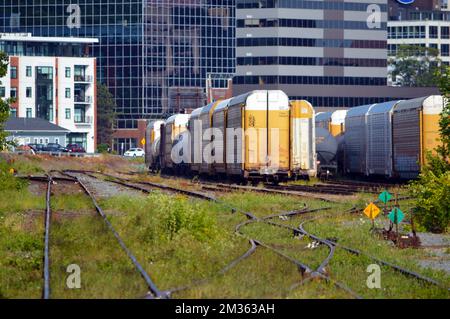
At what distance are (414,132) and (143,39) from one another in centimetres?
9741

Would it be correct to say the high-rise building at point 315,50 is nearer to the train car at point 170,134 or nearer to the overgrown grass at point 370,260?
the train car at point 170,134

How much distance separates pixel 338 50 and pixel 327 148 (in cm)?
8168

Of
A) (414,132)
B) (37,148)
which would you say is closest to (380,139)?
(414,132)

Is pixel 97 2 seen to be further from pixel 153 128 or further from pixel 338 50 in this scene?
pixel 153 128

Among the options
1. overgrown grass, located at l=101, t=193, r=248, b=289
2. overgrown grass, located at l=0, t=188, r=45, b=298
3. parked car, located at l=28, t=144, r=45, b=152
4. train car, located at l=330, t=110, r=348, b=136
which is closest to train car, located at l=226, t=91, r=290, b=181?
train car, located at l=330, t=110, r=348, b=136

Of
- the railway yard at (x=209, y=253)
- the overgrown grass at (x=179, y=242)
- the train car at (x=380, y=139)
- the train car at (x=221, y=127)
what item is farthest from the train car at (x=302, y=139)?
the overgrown grass at (x=179, y=242)

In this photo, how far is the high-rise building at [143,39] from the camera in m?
129

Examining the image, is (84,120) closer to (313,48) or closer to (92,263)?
(313,48)

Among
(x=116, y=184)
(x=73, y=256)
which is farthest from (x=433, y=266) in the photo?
(x=116, y=184)

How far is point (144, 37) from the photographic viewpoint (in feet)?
425

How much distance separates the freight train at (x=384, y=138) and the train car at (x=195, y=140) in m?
5.95

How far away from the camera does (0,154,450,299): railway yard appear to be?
438 inches

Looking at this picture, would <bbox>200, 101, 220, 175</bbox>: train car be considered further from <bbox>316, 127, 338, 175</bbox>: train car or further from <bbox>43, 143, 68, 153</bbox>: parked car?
<bbox>43, 143, 68, 153</bbox>: parked car

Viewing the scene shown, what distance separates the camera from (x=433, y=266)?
14023 millimetres
